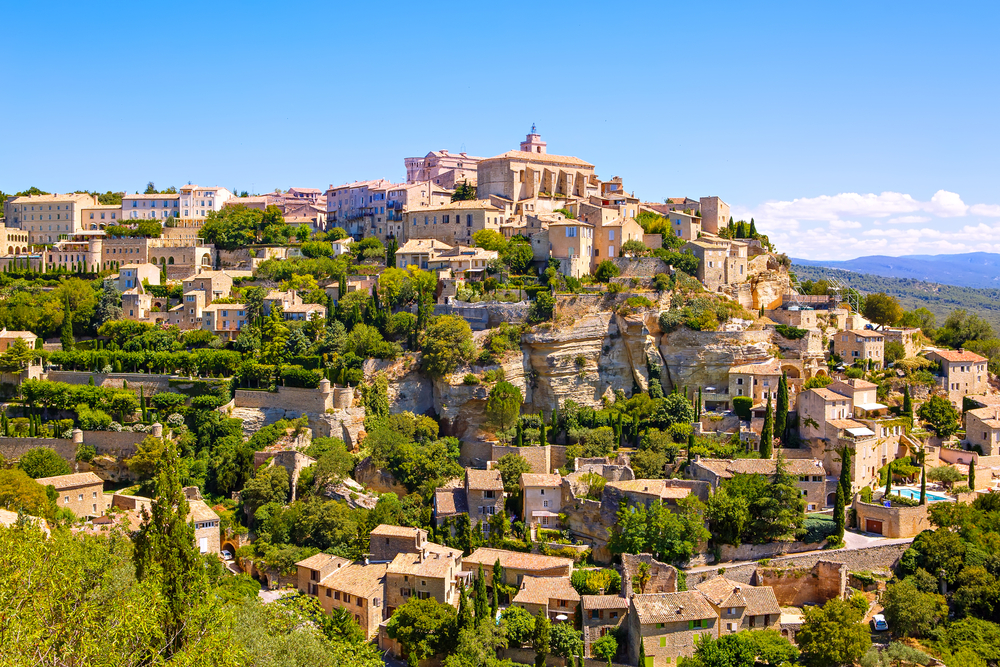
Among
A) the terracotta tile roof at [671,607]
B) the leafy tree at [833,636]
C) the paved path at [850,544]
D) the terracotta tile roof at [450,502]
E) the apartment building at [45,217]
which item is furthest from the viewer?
the apartment building at [45,217]

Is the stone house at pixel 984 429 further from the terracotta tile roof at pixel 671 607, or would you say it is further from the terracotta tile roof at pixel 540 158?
the terracotta tile roof at pixel 540 158

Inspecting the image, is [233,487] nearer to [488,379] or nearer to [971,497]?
[488,379]

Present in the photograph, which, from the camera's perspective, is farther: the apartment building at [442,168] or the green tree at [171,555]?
the apartment building at [442,168]

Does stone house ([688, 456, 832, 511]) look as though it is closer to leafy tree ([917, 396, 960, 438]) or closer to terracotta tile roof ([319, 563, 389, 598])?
leafy tree ([917, 396, 960, 438])

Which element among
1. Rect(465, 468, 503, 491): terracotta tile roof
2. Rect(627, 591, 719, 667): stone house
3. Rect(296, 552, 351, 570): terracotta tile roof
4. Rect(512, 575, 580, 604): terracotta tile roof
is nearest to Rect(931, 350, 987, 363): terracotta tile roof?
Rect(627, 591, 719, 667): stone house

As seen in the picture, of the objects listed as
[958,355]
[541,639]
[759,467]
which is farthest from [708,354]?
[541,639]

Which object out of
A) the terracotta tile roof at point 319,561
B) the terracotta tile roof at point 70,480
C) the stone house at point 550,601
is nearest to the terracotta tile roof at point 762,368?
the stone house at point 550,601

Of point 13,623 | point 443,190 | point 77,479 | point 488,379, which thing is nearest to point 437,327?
point 488,379
